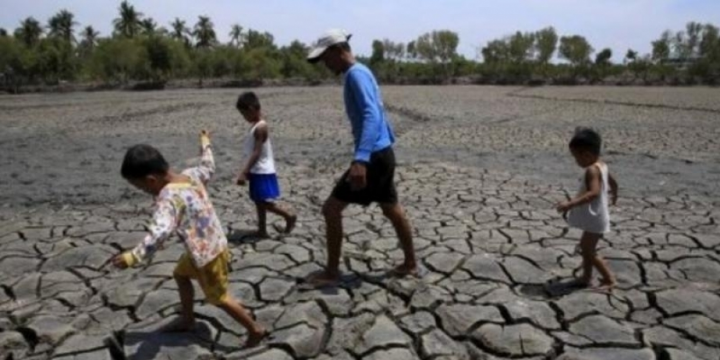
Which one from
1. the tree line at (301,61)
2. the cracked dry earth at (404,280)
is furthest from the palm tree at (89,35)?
the cracked dry earth at (404,280)

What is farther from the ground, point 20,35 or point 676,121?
point 20,35

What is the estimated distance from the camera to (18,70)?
49.5 metres

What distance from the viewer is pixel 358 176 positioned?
10.8 feet

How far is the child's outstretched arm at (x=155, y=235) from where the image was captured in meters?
2.48

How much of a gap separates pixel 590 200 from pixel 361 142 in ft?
4.75

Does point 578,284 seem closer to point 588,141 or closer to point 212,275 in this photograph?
point 588,141

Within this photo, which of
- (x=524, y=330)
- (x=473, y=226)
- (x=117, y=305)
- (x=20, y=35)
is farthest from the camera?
(x=20, y=35)

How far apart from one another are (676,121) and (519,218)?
12943 mm

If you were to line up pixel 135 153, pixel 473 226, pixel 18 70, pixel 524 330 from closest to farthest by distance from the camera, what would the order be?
pixel 135 153
pixel 524 330
pixel 473 226
pixel 18 70

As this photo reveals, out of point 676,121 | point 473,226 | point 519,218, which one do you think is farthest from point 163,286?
point 676,121

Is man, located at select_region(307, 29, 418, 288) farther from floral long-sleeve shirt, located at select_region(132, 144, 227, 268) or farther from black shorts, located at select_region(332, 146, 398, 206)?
floral long-sleeve shirt, located at select_region(132, 144, 227, 268)

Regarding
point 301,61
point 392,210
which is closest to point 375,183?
point 392,210

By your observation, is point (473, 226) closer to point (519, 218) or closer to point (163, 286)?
point (519, 218)

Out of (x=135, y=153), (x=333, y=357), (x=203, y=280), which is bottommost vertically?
(x=333, y=357)
